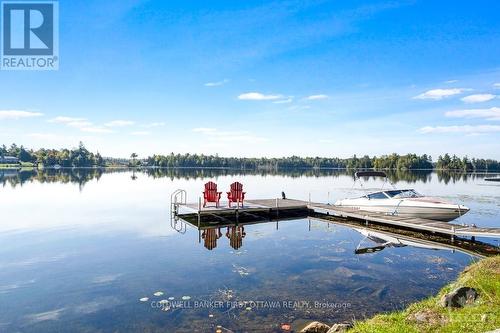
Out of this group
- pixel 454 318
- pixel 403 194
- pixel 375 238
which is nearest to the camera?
pixel 454 318

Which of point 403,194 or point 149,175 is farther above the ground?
point 403,194

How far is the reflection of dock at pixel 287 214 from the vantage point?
66.5 ft

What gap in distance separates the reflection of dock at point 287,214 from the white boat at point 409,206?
91 centimetres

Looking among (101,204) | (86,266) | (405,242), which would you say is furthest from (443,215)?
(101,204)

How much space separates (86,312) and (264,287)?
5.72 metres

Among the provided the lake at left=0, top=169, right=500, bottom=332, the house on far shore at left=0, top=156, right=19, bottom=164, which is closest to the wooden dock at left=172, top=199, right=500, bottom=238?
the lake at left=0, top=169, right=500, bottom=332

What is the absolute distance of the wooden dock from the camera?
61.6 ft

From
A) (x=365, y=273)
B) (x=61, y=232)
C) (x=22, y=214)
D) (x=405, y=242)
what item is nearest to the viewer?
(x=365, y=273)

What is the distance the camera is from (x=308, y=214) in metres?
30.0

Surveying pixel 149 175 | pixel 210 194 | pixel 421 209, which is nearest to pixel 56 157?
pixel 149 175

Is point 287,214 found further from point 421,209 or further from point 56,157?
point 56,157

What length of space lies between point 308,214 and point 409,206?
345 inches

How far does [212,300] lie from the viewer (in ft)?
37.0

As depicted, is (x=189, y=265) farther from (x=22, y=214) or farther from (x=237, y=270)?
(x=22, y=214)
